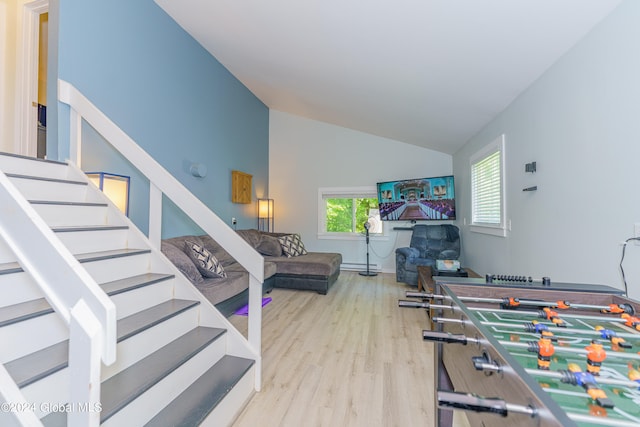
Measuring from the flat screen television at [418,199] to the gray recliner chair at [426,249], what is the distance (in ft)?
0.83

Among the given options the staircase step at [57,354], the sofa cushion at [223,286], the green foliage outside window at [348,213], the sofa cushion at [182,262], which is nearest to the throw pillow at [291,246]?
the green foliage outside window at [348,213]

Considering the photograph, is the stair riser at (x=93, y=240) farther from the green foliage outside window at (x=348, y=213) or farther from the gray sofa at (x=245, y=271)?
the green foliage outside window at (x=348, y=213)

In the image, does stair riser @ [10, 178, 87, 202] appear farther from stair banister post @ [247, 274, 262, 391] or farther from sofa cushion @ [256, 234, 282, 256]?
sofa cushion @ [256, 234, 282, 256]

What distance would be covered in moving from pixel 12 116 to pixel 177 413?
3.29 metres

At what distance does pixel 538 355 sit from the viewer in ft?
2.61

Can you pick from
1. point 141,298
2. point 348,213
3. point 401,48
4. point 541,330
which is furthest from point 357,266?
point 541,330

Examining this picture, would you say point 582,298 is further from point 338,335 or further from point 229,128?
point 229,128

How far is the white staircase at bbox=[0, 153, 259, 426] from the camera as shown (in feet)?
3.83

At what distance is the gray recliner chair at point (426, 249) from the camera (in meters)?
4.53

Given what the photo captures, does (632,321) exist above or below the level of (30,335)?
above

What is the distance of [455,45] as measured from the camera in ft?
7.07

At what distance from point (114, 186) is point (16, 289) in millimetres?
1448

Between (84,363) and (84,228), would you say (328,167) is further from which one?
(84,363)

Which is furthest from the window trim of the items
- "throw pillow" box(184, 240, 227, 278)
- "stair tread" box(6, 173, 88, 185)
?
"stair tread" box(6, 173, 88, 185)
